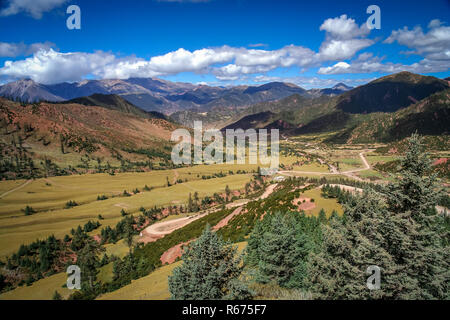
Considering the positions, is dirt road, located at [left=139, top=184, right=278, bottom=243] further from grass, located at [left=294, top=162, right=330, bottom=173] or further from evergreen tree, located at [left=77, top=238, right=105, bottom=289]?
grass, located at [left=294, top=162, right=330, bottom=173]

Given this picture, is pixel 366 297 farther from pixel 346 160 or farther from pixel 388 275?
pixel 346 160

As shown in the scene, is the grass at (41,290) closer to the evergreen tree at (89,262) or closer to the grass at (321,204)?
the evergreen tree at (89,262)

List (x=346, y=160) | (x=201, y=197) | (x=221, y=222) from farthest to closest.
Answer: (x=346, y=160)
(x=201, y=197)
(x=221, y=222)

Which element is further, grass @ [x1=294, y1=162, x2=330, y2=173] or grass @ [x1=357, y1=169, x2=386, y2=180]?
grass @ [x1=294, y1=162, x2=330, y2=173]

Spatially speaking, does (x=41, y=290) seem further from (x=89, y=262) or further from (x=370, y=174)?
(x=370, y=174)

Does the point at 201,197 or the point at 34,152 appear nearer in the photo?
the point at 201,197

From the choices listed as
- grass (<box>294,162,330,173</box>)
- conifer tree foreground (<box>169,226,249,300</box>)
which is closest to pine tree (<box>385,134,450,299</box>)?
conifer tree foreground (<box>169,226,249,300</box>)

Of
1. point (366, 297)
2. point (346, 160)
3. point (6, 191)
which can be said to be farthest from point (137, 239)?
point (346, 160)

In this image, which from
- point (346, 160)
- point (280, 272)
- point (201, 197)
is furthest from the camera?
point (346, 160)
